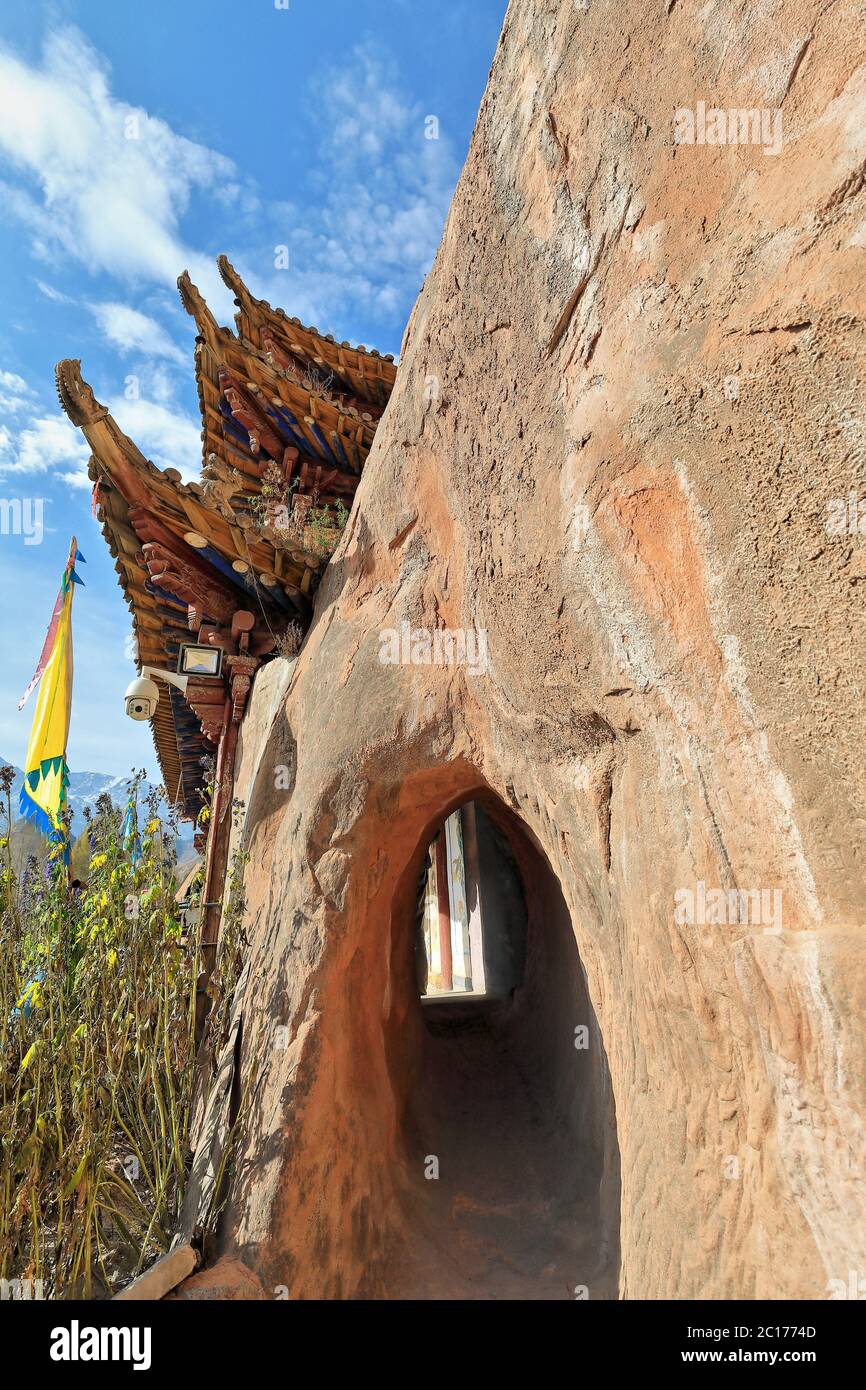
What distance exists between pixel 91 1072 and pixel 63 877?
1035 mm

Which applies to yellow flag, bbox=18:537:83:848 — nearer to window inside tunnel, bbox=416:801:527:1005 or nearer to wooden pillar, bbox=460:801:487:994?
window inside tunnel, bbox=416:801:527:1005

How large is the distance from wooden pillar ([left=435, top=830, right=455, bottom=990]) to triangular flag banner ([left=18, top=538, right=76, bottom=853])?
29.8ft

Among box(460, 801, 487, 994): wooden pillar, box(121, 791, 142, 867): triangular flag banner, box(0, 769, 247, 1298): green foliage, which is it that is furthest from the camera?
box(460, 801, 487, 994): wooden pillar

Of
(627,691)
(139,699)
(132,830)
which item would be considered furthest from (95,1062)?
(627,691)

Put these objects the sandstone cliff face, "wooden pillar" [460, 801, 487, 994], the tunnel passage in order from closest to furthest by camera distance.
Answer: the sandstone cliff face, the tunnel passage, "wooden pillar" [460, 801, 487, 994]

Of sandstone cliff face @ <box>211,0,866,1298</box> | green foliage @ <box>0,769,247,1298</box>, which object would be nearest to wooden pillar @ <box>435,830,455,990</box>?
sandstone cliff face @ <box>211,0,866,1298</box>

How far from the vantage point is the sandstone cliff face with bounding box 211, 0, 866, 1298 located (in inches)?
72.4

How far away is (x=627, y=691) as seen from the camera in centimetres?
255

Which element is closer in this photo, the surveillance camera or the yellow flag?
the surveillance camera

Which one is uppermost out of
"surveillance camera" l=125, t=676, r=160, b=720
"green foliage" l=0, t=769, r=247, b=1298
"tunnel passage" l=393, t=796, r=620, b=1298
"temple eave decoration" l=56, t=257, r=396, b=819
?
"temple eave decoration" l=56, t=257, r=396, b=819

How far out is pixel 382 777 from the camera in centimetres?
425

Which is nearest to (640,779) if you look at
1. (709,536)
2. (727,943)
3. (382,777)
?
(727,943)

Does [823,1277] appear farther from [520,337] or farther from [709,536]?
[520,337]

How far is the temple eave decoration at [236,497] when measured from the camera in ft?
18.4
